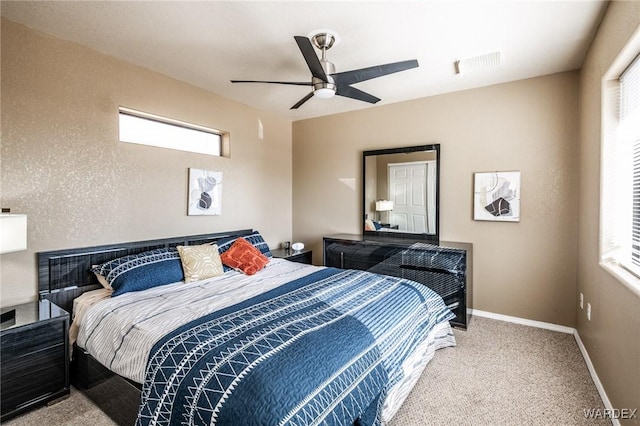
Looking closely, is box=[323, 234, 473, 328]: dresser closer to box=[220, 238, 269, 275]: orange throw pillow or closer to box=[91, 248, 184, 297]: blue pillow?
box=[220, 238, 269, 275]: orange throw pillow

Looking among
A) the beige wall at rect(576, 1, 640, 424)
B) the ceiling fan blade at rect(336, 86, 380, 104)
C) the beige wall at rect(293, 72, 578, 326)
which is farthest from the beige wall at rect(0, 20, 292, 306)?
the beige wall at rect(576, 1, 640, 424)

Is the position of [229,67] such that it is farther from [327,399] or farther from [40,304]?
[327,399]

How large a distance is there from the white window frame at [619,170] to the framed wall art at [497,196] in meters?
1.21

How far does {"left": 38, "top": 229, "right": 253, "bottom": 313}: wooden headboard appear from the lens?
2.53 m

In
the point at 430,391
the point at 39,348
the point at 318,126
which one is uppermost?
the point at 318,126

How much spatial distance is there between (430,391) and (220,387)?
1.65m

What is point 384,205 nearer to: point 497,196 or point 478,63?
point 497,196

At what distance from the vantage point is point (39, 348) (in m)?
2.09

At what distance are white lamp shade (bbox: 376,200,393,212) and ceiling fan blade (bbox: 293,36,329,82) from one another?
2.28 metres

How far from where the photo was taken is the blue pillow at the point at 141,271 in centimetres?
255

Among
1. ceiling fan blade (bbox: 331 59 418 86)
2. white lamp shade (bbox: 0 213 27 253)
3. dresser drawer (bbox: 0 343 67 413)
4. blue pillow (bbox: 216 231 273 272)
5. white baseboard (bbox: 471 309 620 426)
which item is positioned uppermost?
ceiling fan blade (bbox: 331 59 418 86)

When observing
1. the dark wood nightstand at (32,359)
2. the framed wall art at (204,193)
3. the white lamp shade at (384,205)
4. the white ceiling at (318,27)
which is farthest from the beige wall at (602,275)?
the framed wall art at (204,193)

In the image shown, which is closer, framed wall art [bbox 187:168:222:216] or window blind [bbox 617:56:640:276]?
window blind [bbox 617:56:640:276]

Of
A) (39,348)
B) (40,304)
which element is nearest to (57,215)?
(40,304)
